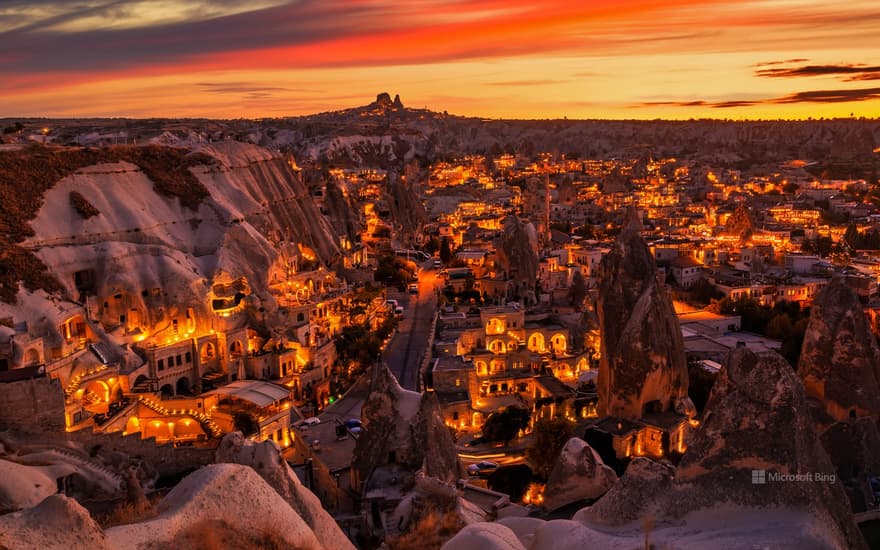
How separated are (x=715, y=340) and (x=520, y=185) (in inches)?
3099

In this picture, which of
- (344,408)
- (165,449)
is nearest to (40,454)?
(165,449)

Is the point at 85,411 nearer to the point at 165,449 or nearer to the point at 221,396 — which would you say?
the point at 165,449

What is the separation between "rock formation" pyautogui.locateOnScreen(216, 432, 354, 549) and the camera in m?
13.8

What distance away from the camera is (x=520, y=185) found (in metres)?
117

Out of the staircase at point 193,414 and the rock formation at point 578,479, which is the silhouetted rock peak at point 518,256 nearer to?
the staircase at point 193,414

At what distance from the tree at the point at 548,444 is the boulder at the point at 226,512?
13.1 meters

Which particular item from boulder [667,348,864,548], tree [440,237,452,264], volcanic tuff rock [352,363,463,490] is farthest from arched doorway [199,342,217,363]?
tree [440,237,452,264]

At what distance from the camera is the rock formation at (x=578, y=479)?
17.5 meters

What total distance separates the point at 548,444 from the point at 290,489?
11.6 m

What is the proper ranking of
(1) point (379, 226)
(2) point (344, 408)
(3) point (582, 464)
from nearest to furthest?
(3) point (582, 464), (2) point (344, 408), (1) point (379, 226)

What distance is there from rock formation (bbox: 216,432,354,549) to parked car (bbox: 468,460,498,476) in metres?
10.1

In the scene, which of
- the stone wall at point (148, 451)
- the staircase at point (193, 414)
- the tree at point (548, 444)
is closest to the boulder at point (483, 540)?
the tree at point (548, 444)

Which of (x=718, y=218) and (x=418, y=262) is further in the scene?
(x=718, y=218)

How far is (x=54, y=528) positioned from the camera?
9.48 metres
